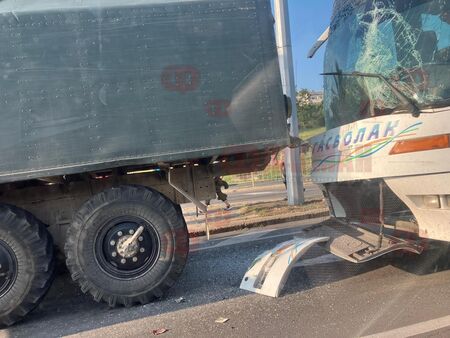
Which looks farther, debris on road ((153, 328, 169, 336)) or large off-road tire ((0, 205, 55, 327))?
large off-road tire ((0, 205, 55, 327))

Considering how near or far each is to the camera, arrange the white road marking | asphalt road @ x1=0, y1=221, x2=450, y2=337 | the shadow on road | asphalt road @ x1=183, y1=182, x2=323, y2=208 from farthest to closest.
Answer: asphalt road @ x1=183, y1=182, x2=323, y2=208 → the shadow on road → asphalt road @ x1=0, y1=221, x2=450, y2=337 → the white road marking

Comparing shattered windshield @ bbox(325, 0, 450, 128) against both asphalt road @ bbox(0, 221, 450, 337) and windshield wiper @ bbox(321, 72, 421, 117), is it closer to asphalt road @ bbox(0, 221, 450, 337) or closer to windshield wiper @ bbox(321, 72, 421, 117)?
windshield wiper @ bbox(321, 72, 421, 117)

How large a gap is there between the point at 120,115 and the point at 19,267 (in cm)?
174

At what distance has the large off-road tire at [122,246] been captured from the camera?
456 cm

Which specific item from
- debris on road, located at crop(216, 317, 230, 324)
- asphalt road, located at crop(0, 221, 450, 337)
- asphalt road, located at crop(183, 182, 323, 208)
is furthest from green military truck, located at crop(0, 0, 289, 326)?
asphalt road, located at crop(183, 182, 323, 208)

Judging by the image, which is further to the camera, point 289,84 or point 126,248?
point 289,84

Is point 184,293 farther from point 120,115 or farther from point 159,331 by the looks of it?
point 120,115

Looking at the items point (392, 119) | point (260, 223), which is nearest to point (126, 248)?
point (392, 119)

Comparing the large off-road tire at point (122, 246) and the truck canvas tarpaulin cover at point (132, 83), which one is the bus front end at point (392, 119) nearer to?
the truck canvas tarpaulin cover at point (132, 83)

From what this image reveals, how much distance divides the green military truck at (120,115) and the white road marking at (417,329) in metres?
2.02

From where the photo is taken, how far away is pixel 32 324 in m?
4.54

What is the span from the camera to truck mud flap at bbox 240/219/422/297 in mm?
4434

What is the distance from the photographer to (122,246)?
182 inches

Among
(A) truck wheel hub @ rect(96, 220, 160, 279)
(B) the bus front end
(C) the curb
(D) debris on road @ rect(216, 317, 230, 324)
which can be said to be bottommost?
(C) the curb
